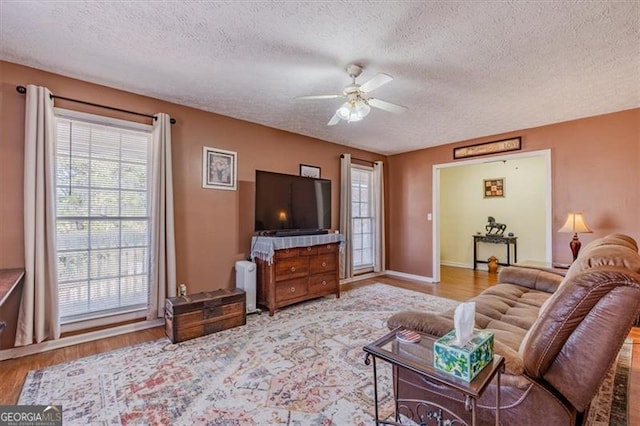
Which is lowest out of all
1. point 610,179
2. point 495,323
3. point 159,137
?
point 495,323

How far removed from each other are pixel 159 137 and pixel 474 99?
3.43m

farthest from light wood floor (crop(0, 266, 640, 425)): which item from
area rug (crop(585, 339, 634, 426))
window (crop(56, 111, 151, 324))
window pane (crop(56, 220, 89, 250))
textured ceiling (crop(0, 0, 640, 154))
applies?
textured ceiling (crop(0, 0, 640, 154))

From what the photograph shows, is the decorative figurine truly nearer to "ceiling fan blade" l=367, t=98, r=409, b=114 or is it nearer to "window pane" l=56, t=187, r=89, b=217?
"ceiling fan blade" l=367, t=98, r=409, b=114

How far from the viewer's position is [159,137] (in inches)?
124

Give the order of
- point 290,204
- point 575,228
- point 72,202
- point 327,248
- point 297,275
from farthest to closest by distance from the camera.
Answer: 1. point 327,248
2. point 290,204
3. point 297,275
4. point 575,228
5. point 72,202

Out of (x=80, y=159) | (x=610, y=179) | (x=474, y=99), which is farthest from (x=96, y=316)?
(x=610, y=179)

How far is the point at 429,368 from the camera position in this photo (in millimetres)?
1222

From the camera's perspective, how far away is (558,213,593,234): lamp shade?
11.5 ft

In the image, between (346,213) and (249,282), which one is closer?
(249,282)

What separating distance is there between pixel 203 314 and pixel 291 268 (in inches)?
45.6

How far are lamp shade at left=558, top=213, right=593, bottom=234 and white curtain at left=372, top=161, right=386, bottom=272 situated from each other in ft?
9.09

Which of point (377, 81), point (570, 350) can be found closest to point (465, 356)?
point (570, 350)

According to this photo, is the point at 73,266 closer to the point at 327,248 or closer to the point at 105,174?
the point at 105,174

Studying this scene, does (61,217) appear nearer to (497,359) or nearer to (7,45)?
(7,45)
